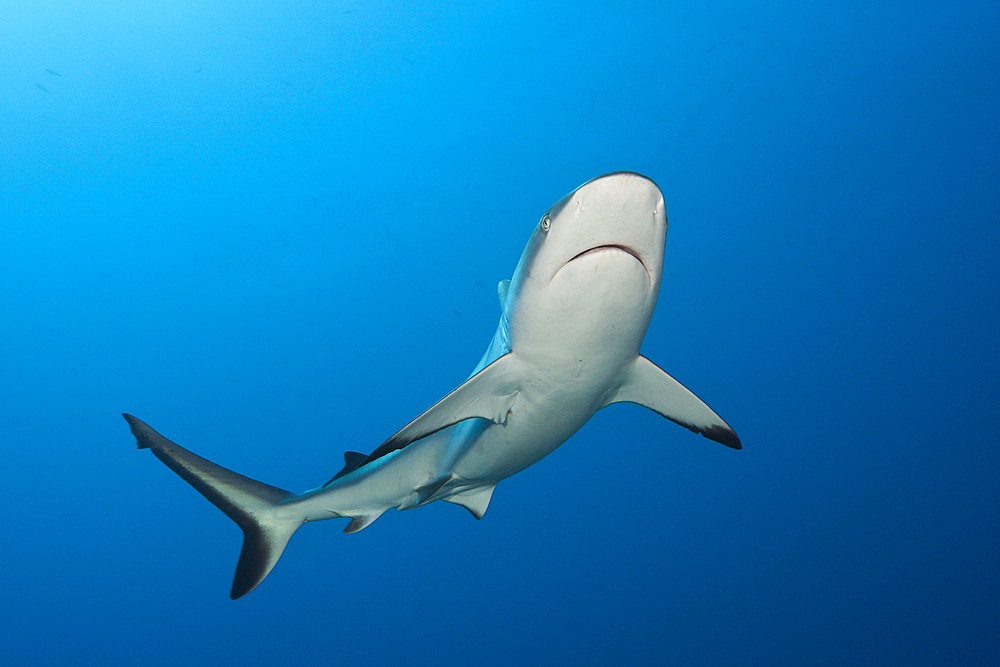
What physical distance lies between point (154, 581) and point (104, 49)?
11.1m

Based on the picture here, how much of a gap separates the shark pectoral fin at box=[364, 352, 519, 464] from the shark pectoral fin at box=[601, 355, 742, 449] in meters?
0.56

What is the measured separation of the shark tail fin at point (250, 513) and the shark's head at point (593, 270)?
5.90ft

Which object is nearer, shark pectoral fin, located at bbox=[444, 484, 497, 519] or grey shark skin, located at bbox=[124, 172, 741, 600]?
grey shark skin, located at bbox=[124, 172, 741, 600]

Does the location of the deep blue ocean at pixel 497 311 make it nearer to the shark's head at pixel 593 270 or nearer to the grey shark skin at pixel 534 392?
the grey shark skin at pixel 534 392

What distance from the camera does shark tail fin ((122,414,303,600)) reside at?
241cm

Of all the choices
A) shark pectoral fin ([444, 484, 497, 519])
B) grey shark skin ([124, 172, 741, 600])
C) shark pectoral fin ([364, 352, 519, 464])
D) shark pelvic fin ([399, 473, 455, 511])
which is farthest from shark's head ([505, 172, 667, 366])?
shark pectoral fin ([444, 484, 497, 519])

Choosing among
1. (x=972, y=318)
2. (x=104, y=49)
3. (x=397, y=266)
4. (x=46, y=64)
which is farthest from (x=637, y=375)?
(x=46, y=64)

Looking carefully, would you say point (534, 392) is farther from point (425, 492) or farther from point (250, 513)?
point (250, 513)

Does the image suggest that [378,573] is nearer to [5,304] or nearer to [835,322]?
[5,304]

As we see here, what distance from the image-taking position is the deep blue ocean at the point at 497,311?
27.0 ft

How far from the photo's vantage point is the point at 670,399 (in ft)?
7.23

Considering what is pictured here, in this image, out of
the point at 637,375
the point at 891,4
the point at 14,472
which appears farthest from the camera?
the point at 14,472

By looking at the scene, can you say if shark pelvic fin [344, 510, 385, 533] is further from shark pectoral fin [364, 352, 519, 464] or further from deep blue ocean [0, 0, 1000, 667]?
deep blue ocean [0, 0, 1000, 667]

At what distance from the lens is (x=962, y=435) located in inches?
333
